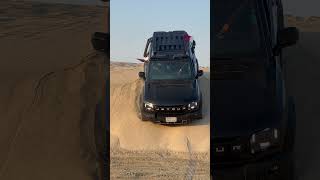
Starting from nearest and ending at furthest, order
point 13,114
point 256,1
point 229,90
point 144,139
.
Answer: point 144,139 < point 229,90 < point 13,114 < point 256,1

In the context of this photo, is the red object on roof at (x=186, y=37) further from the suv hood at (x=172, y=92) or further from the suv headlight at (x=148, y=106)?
the suv headlight at (x=148, y=106)

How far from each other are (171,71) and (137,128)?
21.1 inches

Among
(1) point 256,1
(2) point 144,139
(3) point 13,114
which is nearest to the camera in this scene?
(2) point 144,139

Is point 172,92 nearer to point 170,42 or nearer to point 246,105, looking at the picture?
point 170,42

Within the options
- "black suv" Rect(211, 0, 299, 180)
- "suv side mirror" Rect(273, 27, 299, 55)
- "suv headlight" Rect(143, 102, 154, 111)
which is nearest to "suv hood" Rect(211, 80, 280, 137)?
"black suv" Rect(211, 0, 299, 180)

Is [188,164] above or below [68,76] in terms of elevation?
below

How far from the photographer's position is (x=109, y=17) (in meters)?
3.48

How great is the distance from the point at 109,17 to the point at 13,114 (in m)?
1.32

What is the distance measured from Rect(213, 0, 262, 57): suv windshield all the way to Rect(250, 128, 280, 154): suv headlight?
2.22 ft

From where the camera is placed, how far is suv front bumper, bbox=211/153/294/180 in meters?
3.73

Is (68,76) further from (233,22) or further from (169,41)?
(233,22)

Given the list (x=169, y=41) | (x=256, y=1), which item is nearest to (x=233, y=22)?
(x=256, y=1)

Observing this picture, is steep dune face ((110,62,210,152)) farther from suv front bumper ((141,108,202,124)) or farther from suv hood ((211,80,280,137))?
suv hood ((211,80,280,137))

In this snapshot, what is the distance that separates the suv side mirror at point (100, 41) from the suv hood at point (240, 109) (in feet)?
2.78
